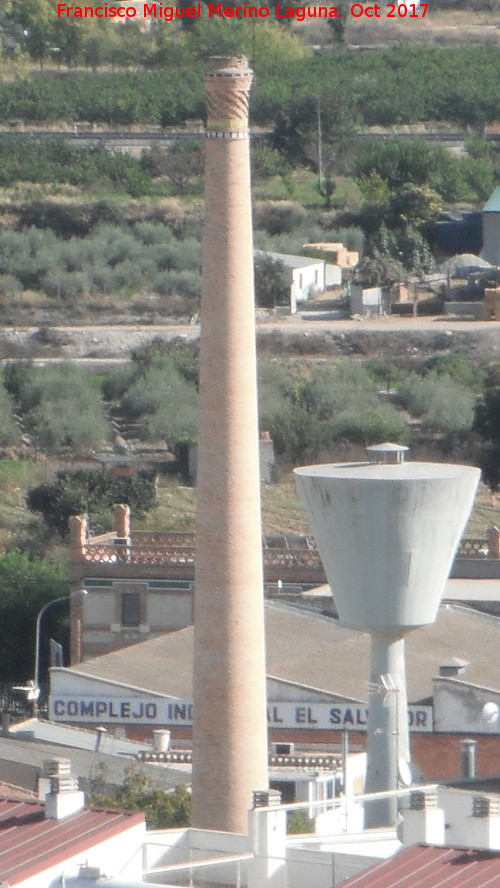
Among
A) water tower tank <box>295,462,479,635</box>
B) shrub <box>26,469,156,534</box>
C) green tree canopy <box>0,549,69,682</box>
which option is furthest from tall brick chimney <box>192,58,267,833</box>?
shrub <box>26,469,156,534</box>

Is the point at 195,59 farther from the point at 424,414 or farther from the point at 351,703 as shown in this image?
the point at 351,703

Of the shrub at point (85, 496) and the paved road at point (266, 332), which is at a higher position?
the paved road at point (266, 332)

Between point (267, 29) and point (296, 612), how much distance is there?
71698 mm

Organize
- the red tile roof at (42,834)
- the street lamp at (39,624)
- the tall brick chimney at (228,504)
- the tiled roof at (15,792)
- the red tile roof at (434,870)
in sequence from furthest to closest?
the street lamp at (39,624)
the tiled roof at (15,792)
the tall brick chimney at (228,504)
the red tile roof at (42,834)
the red tile roof at (434,870)

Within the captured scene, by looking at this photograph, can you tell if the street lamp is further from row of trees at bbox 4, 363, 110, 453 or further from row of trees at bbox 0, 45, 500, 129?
row of trees at bbox 0, 45, 500, 129

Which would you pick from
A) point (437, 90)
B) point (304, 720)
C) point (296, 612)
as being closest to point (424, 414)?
point (296, 612)

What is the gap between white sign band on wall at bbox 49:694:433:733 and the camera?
25.1 meters

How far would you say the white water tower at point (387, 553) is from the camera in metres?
19.1

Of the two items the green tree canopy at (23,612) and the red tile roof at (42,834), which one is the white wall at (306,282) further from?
the red tile roof at (42,834)

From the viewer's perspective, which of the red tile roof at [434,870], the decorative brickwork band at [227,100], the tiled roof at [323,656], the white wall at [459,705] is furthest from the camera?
the tiled roof at [323,656]

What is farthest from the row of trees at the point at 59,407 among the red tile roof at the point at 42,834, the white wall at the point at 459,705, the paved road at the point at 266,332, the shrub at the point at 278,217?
the red tile roof at the point at 42,834

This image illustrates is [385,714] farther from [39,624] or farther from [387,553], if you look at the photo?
[39,624]

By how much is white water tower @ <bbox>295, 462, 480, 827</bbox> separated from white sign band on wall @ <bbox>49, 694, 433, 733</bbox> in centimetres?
515

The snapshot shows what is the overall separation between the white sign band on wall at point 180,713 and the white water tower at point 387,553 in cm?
515
